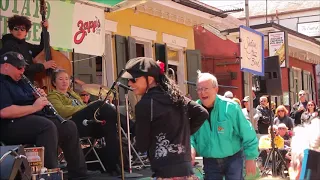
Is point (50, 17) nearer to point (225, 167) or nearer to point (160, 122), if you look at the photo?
point (225, 167)

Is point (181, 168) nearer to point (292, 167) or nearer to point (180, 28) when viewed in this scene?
point (292, 167)

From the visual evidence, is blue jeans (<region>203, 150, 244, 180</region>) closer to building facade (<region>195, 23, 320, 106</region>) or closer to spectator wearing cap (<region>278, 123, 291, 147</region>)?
spectator wearing cap (<region>278, 123, 291, 147</region>)

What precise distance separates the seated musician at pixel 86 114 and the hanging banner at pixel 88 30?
158 cm

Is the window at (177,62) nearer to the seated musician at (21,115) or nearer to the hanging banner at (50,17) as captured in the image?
the hanging banner at (50,17)

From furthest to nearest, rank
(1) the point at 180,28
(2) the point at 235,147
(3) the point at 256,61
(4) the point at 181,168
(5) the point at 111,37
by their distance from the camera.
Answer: (1) the point at 180,28 < (5) the point at 111,37 < (3) the point at 256,61 < (2) the point at 235,147 < (4) the point at 181,168

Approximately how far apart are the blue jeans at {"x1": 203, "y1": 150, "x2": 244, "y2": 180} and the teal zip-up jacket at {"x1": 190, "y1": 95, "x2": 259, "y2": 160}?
0.05 meters

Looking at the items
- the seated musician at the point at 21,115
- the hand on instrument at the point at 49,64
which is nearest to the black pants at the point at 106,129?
the hand on instrument at the point at 49,64

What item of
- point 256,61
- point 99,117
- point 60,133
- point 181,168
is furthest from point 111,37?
point 181,168

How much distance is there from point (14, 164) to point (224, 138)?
175 cm

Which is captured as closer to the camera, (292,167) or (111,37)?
(292,167)

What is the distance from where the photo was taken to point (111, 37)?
10633mm

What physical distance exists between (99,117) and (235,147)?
2322 millimetres

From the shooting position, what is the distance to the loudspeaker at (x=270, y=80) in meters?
8.85

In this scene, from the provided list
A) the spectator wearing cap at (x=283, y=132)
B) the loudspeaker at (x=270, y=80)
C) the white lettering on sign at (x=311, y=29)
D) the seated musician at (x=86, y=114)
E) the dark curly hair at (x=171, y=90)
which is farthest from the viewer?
the white lettering on sign at (x=311, y=29)
